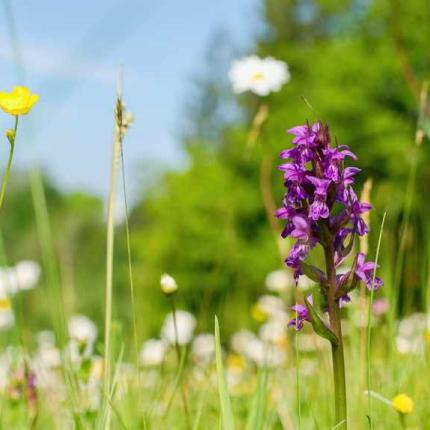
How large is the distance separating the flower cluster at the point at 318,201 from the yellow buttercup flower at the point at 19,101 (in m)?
0.46

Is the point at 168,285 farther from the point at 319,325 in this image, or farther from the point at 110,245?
the point at 319,325

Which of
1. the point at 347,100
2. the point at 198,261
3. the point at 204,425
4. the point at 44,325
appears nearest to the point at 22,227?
the point at 44,325

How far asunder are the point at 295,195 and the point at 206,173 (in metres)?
21.6

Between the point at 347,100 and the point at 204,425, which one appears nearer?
the point at 204,425

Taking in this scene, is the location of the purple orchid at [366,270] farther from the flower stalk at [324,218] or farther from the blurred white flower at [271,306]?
the blurred white flower at [271,306]

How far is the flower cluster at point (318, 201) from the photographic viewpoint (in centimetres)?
117

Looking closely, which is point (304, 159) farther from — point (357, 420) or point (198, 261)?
point (198, 261)

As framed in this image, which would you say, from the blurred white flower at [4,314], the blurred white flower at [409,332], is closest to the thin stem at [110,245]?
the blurred white flower at [409,332]

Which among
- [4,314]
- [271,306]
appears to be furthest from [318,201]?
[4,314]

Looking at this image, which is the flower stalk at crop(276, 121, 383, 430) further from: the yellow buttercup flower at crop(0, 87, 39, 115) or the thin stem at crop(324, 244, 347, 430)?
the yellow buttercup flower at crop(0, 87, 39, 115)

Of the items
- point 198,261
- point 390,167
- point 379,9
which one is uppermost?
point 379,9

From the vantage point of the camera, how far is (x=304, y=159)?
119 cm

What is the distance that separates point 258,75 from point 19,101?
2.77 metres

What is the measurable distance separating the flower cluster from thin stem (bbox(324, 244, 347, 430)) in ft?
0.03
